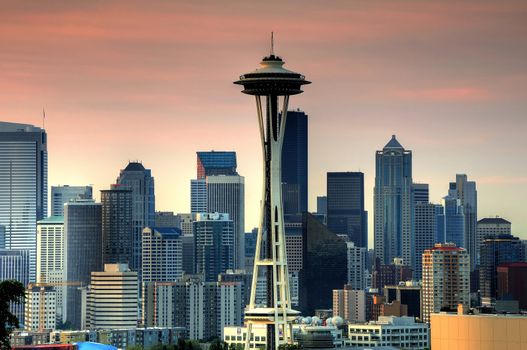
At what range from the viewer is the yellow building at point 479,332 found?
80.6 m

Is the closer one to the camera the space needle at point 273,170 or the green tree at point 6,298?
the green tree at point 6,298

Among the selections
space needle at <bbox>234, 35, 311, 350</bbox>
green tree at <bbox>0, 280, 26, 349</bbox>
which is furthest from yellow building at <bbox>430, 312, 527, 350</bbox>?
space needle at <bbox>234, 35, 311, 350</bbox>

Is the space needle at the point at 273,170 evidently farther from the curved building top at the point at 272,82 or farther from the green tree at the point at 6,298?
the green tree at the point at 6,298

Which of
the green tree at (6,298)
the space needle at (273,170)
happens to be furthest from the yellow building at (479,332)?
the space needle at (273,170)

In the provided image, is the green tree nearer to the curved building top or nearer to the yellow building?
the yellow building

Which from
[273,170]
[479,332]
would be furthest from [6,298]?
[273,170]

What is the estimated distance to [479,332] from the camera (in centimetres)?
8169

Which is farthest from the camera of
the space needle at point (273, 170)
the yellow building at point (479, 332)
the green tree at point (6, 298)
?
the space needle at point (273, 170)

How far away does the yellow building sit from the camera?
80.6 metres

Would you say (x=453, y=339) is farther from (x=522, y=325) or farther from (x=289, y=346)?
(x=289, y=346)

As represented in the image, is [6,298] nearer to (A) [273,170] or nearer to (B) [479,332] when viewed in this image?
(B) [479,332]

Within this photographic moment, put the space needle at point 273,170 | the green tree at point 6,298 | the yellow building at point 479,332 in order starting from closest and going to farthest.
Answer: the green tree at point 6,298 < the yellow building at point 479,332 < the space needle at point 273,170

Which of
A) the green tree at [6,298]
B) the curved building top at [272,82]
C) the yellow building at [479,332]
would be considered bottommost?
the yellow building at [479,332]

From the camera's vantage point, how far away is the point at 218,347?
182 metres
